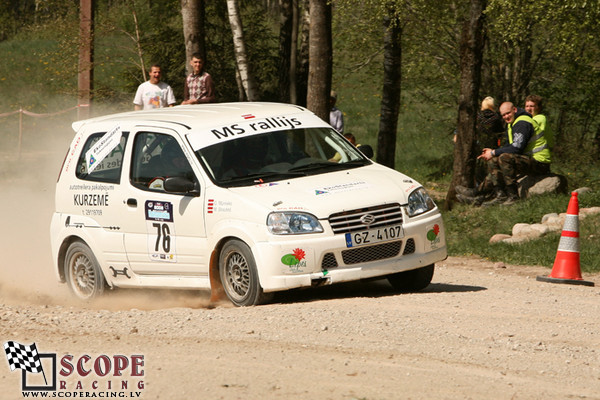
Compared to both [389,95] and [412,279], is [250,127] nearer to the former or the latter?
[412,279]

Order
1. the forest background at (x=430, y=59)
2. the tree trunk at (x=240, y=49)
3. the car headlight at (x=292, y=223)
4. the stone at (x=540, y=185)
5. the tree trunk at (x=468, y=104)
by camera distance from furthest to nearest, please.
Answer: the tree trunk at (x=240, y=49)
the tree trunk at (x=468, y=104)
the forest background at (x=430, y=59)
the stone at (x=540, y=185)
the car headlight at (x=292, y=223)

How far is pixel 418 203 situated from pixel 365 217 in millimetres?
765

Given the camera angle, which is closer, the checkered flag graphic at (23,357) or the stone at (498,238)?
the checkered flag graphic at (23,357)

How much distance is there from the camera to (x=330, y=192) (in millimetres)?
8945

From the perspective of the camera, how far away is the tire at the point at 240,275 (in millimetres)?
8828

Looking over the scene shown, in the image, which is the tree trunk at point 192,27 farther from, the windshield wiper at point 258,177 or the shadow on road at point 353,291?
the windshield wiper at point 258,177

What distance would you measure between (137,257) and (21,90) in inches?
1489

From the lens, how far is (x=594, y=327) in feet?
26.5

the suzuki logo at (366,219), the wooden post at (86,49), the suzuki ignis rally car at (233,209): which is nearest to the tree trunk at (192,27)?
the wooden post at (86,49)

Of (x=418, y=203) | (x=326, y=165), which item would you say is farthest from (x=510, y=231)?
(x=326, y=165)

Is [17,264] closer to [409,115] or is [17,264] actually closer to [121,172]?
[121,172]

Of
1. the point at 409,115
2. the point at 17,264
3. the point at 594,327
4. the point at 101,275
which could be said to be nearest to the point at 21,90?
the point at 409,115

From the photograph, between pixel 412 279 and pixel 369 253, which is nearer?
pixel 369 253

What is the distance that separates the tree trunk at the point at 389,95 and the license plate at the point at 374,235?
11.7 m
